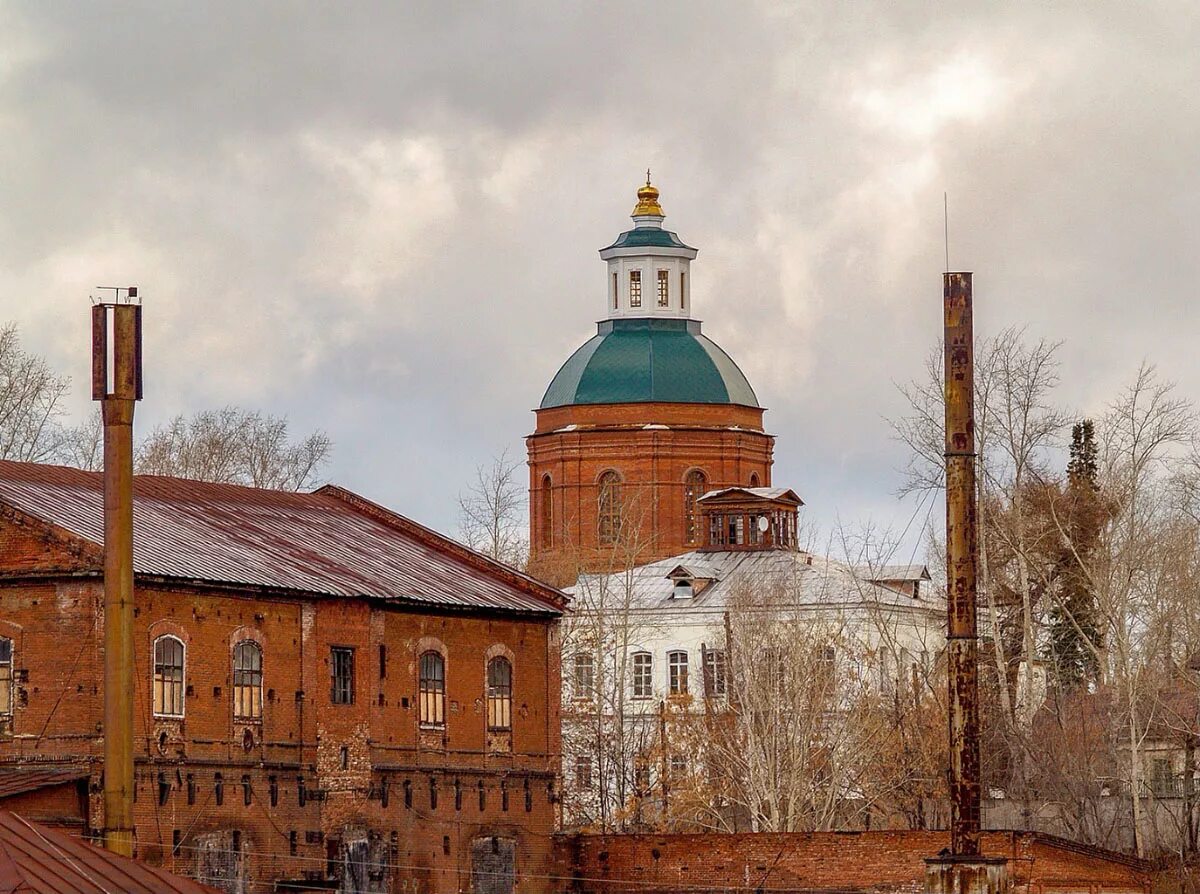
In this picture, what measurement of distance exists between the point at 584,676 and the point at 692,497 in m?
17.7

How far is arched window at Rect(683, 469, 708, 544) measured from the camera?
78.1 m

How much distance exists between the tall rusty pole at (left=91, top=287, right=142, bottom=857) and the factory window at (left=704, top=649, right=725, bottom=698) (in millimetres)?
29055

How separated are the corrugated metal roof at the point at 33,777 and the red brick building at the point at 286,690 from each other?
Answer: 64mm

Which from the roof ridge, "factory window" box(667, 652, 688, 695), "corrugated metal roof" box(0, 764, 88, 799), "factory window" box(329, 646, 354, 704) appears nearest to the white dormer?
"factory window" box(667, 652, 688, 695)

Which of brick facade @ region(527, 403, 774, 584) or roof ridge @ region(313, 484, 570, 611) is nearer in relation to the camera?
roof ridge @ region(313, 484, 570, 611)

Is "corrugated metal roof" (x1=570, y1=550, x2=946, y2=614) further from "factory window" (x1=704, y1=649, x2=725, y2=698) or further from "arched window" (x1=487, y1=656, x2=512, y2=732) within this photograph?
"arched window" (x1=487, y1=656, x2=512, y2=732)

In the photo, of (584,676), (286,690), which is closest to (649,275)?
(584,676)

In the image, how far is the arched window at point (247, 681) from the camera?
127 feet

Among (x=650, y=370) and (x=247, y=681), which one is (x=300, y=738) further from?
(x=650, y=370)

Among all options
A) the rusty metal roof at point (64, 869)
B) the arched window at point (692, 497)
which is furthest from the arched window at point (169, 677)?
the arched window at point (692, 497)

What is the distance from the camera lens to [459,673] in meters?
42.5

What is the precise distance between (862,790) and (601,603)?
1001cm

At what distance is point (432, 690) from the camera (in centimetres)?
4197

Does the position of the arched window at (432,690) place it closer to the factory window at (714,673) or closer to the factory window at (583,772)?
the factory window at (583,772)
